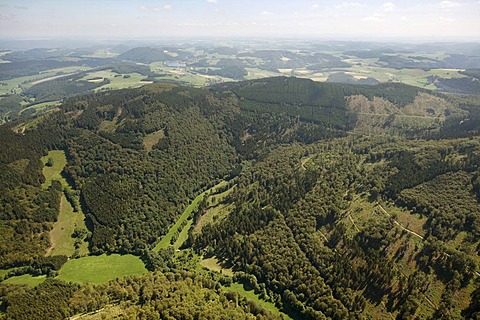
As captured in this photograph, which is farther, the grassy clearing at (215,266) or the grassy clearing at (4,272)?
the grassy clearing at (215,266)

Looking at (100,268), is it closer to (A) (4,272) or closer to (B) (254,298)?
(A) (4,272)

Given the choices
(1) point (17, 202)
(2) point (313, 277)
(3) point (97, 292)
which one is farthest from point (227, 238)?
(1) point (17, 202)

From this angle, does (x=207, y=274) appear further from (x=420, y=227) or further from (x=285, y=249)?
(x=420, y=227)

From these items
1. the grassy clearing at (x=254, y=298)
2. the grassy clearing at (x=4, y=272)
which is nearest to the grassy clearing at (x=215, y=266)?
the grassy clearing at (x=254, y=298)

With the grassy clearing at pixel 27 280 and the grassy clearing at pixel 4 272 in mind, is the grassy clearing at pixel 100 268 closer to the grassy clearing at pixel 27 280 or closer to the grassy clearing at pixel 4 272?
the grassy clearing at pixel 27 280

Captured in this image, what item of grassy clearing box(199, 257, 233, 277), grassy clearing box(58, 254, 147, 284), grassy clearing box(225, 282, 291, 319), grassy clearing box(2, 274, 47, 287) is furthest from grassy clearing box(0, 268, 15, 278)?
grassy clearing box(225, 282, 291, 319)

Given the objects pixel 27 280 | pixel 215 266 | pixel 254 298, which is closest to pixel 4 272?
pixel 27 280
